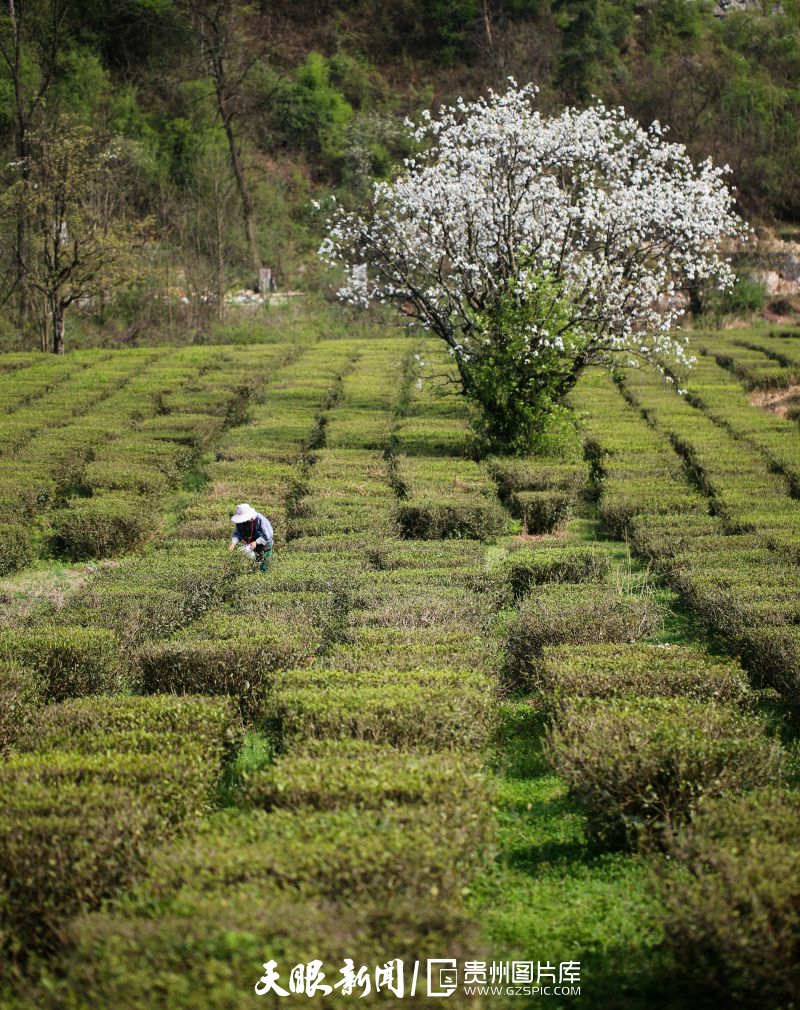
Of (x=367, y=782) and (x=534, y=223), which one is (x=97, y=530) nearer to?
(x=534, y=223)

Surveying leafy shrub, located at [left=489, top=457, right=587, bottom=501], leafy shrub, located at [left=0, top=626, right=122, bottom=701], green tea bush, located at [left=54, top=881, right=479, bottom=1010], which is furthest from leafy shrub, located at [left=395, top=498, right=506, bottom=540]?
green tea bush, located at [left=54, top=881, right=479, bottom=1010]

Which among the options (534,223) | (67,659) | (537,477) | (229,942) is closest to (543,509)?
(537,477)

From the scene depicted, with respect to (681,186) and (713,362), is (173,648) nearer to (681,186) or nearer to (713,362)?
(681,186)

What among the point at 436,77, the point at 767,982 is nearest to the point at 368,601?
the point at 767,982

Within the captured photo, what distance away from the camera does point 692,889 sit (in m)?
4.98

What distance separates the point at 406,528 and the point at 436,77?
40205mm

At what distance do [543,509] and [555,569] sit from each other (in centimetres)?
322

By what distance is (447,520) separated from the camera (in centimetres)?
1492

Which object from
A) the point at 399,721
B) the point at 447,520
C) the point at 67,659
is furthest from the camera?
the point at 447,520

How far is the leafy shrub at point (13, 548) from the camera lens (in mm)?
14062

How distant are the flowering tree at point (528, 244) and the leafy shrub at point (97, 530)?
6190 mm

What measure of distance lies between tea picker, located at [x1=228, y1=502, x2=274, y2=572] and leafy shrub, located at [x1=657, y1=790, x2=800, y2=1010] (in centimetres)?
839

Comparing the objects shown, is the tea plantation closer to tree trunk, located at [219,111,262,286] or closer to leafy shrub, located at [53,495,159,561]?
leafy shrub, located at [53,495,159,561]

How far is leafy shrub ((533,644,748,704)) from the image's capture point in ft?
26.2
